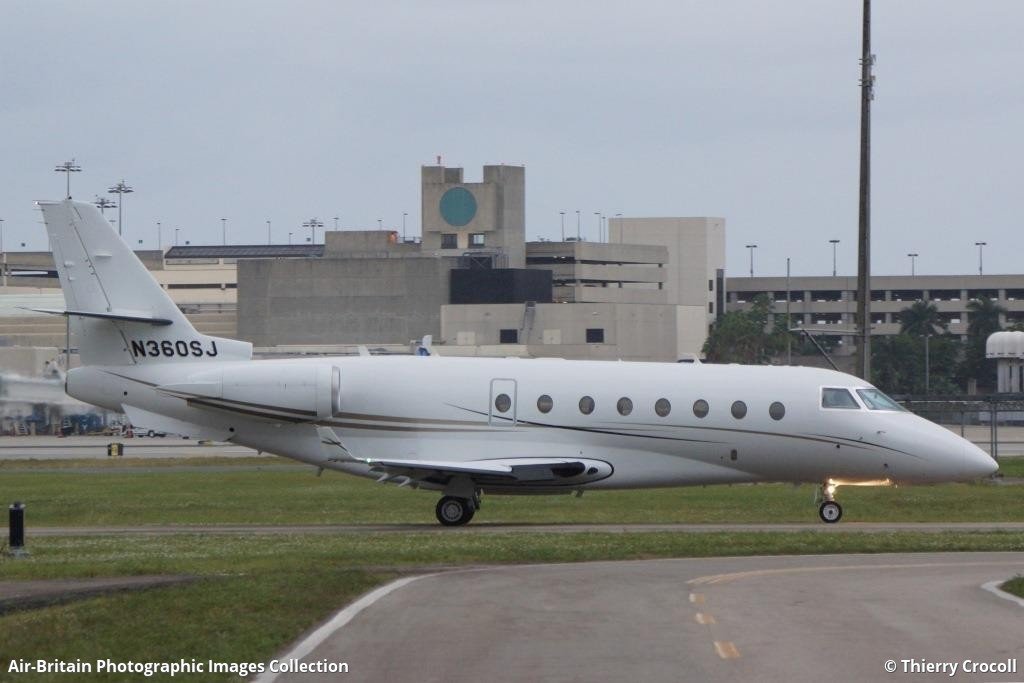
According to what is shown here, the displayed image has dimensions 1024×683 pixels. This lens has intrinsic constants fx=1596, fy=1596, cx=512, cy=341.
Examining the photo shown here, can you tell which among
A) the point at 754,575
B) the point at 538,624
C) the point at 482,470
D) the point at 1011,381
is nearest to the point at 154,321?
the point at 482,470

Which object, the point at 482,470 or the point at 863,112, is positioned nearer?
the point at 482,470

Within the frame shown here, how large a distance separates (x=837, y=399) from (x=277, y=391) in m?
10.8

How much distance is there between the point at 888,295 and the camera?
164 metres

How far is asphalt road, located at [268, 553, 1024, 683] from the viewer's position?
13.6 m

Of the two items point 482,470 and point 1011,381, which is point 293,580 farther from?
point 1011,381

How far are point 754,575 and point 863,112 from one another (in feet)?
71.7

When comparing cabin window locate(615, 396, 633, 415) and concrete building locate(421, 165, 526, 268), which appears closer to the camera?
cabin window locate(615, 396, 633, 415)

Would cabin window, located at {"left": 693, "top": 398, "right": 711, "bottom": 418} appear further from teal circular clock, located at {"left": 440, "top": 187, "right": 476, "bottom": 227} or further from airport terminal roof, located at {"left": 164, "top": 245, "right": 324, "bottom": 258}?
airport terminal roof, located at {"left": 164, "top": 245, "right": 324, "bottom": 258}

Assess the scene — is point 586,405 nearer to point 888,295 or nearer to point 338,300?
point 338,300

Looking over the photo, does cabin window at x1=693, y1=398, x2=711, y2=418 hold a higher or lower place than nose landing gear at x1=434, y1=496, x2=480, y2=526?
higher

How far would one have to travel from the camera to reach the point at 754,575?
20.8 metres

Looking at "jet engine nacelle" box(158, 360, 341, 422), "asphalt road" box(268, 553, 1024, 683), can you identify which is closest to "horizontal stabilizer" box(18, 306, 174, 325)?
→ "jet engine nacelle" box(158, 360, 341, 422)

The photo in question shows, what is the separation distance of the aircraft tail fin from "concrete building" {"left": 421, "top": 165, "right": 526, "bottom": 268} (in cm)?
9675

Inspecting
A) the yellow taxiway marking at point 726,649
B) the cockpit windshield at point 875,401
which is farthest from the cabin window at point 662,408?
the yellow taxiway marking at point 726,649
